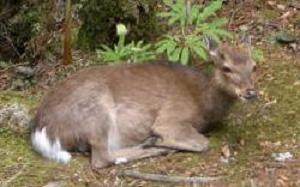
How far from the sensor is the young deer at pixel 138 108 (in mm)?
6629

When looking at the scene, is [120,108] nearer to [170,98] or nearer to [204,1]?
[170,98]

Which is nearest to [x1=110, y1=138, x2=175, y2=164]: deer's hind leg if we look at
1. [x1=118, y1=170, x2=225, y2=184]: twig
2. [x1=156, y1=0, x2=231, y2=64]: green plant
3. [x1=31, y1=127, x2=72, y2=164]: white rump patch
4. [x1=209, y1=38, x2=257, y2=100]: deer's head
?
[x1=118, y1=170, x2=225, y2=184]: twig

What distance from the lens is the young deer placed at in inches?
261

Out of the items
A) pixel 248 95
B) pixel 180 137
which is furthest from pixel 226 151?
pixel 248 95

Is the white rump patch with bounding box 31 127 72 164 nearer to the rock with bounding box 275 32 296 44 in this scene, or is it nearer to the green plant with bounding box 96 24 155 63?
the green plant with bounding box 96 24 155 63

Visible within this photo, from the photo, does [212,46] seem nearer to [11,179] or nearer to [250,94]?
[250,94]

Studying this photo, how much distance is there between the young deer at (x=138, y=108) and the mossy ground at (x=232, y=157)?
0.11 meters

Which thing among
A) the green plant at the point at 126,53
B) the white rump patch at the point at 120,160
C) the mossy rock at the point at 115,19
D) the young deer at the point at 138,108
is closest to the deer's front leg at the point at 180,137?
the young deer at the point at 138,108

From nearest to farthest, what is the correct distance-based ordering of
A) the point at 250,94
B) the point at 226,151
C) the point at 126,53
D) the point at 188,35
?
the point at 250,94 → the point at 226,151 → the point at 188,35 → the point at 126,53

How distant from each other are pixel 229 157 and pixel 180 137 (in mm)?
470

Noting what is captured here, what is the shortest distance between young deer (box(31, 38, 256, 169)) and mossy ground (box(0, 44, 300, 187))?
0.11 meters

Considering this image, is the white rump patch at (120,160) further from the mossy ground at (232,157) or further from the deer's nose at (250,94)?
the deer's nose at (250,94)

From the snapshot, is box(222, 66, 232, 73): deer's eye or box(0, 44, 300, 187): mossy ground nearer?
box(0, 44, 300, 187): mossy ground

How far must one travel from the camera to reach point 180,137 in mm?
6805
